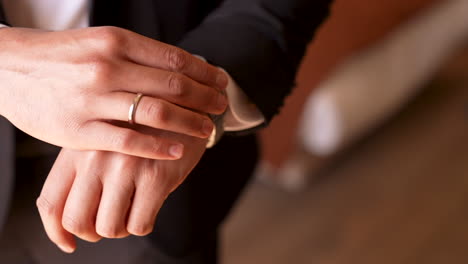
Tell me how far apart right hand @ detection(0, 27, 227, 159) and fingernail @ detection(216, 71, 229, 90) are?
0.14 ft

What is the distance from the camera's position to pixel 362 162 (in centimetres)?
160

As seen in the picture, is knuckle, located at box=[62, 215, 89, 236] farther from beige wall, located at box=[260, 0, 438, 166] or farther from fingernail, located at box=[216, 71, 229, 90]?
beige wall, located at box=[260, 0, 438, 166]

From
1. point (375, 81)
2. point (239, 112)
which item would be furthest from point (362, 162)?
point (239, 112)

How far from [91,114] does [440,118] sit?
5.29 ft

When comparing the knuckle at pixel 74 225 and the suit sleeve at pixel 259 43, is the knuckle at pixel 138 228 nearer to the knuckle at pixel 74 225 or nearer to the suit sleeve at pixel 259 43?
the knuckle at pixel 74 225

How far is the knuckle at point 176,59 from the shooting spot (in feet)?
1.35

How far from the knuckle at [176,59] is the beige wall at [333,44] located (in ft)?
2.44

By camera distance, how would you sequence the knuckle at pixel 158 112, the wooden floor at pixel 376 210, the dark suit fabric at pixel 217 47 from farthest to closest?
the wooden floor at pixel 376 210 → the dark suit fabric at pixel 217 47 → the knuckle at pixel 158 112

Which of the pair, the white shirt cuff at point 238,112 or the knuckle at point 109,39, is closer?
the knuckle at point 109,39

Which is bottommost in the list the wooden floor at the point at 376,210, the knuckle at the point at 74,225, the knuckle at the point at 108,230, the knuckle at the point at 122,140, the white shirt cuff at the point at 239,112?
the wooden floor at the point at 376,210

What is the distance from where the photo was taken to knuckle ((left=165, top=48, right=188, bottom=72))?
0.41 m

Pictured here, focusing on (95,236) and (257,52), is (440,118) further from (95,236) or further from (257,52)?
(95,236)

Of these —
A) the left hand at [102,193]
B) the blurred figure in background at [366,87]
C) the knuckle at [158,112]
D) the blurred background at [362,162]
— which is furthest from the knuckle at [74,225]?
the blurred figure in background at [366,87]

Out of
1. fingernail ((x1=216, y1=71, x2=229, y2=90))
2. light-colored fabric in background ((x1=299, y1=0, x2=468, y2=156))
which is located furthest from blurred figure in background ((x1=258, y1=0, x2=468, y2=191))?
fingernail ((x1=216, y1=71, x2=229, y2=90))
